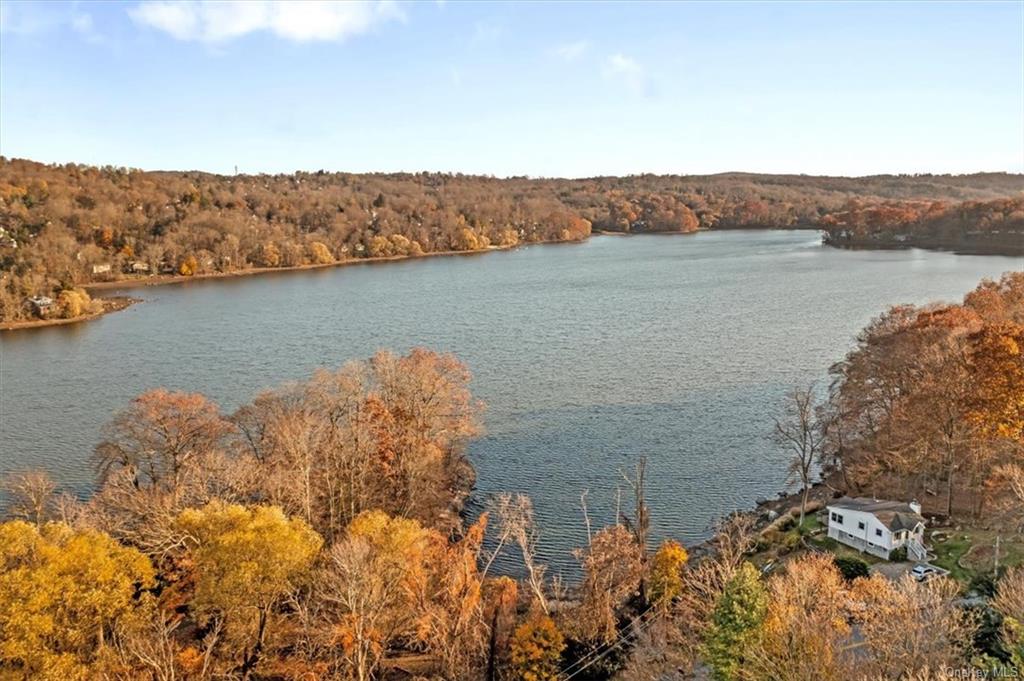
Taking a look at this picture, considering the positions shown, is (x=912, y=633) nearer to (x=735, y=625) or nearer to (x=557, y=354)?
(x=735, y=625)

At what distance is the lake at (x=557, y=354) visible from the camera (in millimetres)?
27625

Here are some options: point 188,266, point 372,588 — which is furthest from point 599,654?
point 188,266

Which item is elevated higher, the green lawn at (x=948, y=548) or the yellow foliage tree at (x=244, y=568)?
the yellow foliage tree at (x=244, y=568)

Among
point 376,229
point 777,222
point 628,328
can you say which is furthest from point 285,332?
point 777,222

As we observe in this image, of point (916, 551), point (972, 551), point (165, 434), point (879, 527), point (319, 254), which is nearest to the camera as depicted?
point (972, 551)

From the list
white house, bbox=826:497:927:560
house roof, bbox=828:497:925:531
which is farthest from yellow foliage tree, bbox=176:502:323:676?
house roof, bbox=828:497:925:531

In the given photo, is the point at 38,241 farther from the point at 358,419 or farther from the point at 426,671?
the point at 426,671

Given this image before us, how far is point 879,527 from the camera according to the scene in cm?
2009

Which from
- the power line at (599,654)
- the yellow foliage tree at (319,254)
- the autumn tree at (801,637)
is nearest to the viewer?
the autumn tree at (801,637)

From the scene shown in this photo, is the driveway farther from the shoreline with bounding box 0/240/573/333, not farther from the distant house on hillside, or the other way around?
the distant house on hillside

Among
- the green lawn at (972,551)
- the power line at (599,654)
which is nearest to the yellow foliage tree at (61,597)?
the power line at (599,654)

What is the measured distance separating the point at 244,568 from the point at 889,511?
55.8 ft

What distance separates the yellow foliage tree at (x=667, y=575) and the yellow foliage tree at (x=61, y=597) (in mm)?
11926

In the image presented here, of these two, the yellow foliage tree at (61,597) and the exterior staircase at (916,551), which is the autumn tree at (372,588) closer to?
the yellow foliage tree at (61,597)
